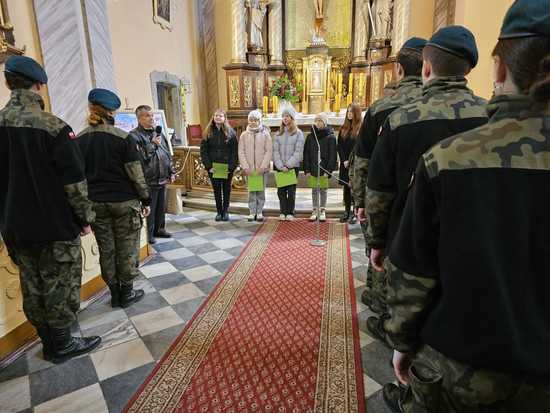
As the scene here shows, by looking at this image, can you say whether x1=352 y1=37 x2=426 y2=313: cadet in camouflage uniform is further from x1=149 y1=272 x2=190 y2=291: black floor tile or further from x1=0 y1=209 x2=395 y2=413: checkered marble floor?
x1=149 y1=272 x2=190 y2=291: black floor tile

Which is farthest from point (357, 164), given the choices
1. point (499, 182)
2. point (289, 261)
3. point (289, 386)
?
point (289, 261)

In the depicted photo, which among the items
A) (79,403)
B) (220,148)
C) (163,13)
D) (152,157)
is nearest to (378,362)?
(79,403)

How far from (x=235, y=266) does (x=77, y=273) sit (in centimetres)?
188

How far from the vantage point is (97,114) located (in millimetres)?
2779

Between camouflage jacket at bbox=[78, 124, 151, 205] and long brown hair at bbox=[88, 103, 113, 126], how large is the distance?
38 millimetres

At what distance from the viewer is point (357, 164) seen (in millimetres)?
2520

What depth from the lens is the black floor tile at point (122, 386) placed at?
208cm

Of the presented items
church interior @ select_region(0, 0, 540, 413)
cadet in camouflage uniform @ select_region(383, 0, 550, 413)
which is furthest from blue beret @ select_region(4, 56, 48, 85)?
cadet in camouflage uniform @ select_region(383, 0, 550, 413)

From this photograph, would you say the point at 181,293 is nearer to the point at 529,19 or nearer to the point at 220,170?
the point at 220,170

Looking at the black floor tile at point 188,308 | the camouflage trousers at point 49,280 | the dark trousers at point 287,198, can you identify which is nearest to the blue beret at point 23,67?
the camouflage trousers at point 49,280

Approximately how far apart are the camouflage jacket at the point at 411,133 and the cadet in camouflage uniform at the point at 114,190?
2013 mm

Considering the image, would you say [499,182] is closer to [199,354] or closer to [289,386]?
[289,386]

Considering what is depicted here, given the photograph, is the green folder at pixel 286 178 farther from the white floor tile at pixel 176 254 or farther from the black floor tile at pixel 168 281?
Result: the black floor tile at pixel 168 281

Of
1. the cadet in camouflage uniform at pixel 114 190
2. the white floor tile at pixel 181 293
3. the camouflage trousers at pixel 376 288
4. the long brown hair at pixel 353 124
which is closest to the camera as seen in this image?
the camouflage trousers at pixel 376 288
